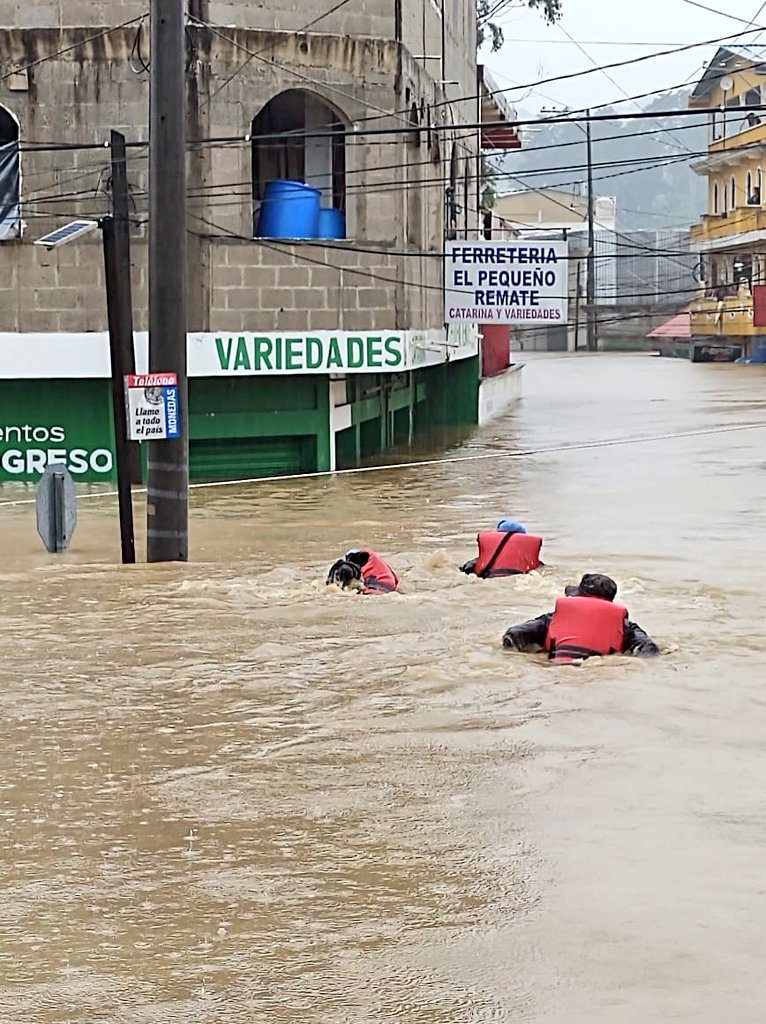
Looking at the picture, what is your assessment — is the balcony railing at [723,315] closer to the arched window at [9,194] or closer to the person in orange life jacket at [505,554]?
the arched window at [9,194]

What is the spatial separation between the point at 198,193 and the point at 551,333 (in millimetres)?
69377

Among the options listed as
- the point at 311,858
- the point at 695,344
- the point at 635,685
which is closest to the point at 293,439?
the point at 635,685

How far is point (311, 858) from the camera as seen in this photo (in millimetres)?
7688

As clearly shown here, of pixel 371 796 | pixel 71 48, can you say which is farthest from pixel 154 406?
pixel 71 48

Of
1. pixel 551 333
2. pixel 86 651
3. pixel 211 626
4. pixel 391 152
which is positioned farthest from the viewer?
pixel 551 333

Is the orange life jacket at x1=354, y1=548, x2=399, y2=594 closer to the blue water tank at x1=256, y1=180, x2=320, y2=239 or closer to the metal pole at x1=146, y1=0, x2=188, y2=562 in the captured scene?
the metal pole at x1=146, y1=0, x2=188, y2=562

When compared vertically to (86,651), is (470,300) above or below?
above

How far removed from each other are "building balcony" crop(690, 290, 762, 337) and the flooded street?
53843mm

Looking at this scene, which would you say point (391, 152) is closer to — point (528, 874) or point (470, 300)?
point (470, 300)

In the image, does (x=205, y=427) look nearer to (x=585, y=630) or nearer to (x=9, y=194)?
(x=9, y=194)

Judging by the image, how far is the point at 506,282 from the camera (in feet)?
87.7

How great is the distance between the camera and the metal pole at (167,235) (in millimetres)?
15586

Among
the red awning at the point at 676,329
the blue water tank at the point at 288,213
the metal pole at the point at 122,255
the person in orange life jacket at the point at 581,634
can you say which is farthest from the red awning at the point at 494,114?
the red awning at the point at 676,329

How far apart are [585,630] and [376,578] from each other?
3486 mm
